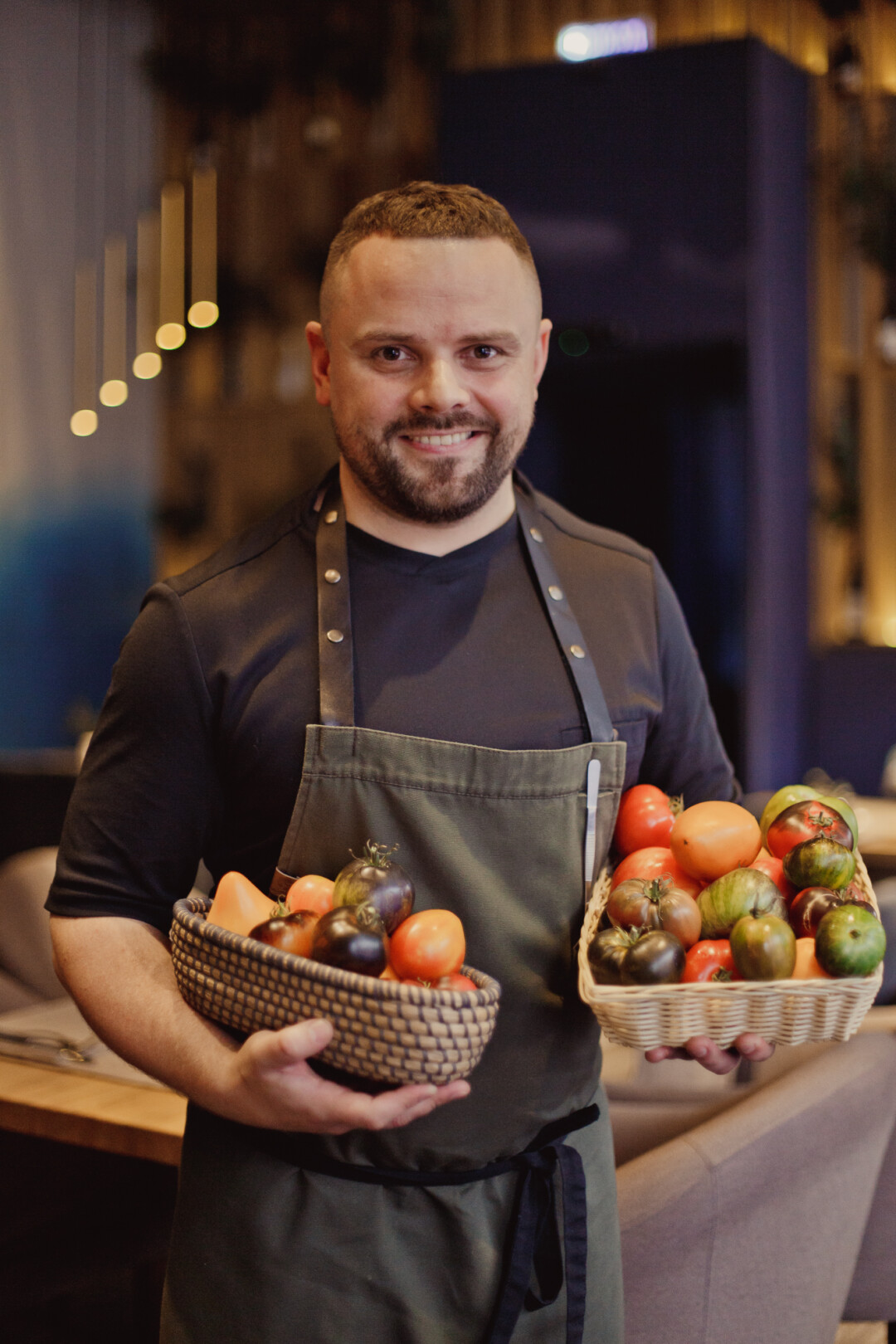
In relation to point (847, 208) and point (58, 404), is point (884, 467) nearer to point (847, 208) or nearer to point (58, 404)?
point (847, 208)

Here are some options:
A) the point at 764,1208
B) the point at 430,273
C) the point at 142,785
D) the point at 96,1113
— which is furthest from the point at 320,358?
the point at 764,1208

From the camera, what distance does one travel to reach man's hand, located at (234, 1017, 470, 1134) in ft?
3.47

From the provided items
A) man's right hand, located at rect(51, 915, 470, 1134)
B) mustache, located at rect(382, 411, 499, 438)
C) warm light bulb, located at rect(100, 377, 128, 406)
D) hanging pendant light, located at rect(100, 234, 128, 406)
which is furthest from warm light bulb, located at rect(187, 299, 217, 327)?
man's right hand, located at rect(51, 915, 470, 1134)

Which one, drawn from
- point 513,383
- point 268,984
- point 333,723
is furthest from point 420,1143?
point 513,383

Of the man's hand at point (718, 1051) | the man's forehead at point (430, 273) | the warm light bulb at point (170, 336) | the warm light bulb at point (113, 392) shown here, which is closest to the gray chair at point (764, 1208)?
the man's hand at point (718, 1051)

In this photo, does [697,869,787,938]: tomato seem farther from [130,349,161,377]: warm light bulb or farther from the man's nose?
[130,349,161,377]: warm light bulb

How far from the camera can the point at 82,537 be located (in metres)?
Result: 6.42

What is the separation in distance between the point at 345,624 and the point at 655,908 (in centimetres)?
41

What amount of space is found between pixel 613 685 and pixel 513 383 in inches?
13.1

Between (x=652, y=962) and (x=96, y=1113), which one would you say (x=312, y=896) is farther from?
(x=96, y=1113)

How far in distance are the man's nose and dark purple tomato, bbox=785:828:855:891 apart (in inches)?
21.4

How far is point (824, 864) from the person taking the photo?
50.1 inches

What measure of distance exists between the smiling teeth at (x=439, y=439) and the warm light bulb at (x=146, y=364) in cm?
511

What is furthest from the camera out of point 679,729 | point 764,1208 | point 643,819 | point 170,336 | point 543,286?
point 170,336
